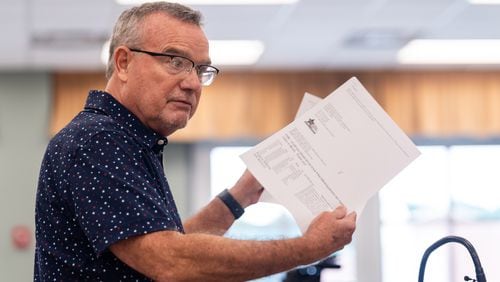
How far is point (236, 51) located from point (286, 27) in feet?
2.41

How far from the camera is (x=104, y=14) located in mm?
4766

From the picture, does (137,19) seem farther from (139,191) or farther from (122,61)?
(139,191)

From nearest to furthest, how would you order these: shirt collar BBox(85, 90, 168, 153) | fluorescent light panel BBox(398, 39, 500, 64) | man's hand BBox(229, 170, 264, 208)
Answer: shirt collar BBox(85, 90, 168, 153) → man's hand BBox(229, 170, 264, 208) → fluorescent light panel BBox(398, 39, 500, 64)

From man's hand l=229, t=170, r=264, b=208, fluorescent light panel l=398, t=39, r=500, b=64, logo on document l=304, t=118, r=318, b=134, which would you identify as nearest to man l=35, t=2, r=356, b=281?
logo on document l=304, t=118, r=318, b=134

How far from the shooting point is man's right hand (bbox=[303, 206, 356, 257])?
135 centimetres

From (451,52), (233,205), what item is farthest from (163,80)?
(451,52)

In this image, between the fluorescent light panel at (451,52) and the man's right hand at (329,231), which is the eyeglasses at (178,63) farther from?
the fluorescent light panel at (451,52)

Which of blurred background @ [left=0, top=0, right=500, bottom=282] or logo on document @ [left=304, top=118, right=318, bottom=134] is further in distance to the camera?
blurred background @ [left=0, top=0, right=500, bottom=282]

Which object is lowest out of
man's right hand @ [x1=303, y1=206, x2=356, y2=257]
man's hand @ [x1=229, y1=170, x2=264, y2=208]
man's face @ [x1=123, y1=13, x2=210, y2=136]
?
man's right hand @ [x1=303, y1=206, x2=356, y2=257]

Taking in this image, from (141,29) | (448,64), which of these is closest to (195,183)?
(448,64)

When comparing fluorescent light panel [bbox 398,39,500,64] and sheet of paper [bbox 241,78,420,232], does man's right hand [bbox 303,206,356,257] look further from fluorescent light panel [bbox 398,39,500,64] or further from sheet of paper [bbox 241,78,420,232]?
fluorescent light panel [bbox 398,39,500,64]

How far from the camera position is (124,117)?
1.46 m

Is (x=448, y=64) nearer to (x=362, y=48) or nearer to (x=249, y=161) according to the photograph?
(x=362, y=48)

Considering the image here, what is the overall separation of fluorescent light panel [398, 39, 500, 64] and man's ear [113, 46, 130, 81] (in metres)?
4.28
